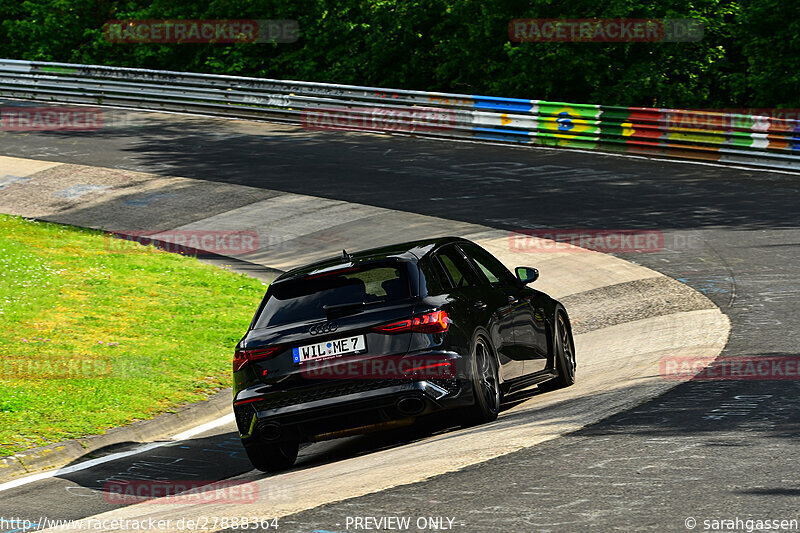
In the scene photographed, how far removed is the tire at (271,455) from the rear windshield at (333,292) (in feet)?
2.95

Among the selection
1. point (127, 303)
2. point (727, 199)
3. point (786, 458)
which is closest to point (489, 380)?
point (786, 458)

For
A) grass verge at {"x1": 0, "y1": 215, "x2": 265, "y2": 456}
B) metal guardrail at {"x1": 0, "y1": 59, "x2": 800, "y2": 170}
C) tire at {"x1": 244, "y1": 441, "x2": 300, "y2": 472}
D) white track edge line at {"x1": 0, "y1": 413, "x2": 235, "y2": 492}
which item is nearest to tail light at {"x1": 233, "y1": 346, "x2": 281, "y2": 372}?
tire at {"x1": 244, "y1": 441, "x2": 300, "y2": 472}

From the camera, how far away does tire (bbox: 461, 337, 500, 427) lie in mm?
8281

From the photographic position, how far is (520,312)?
9672 mm

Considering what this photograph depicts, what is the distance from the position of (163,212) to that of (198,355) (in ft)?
33.1

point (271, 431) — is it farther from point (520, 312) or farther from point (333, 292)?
point (520, 312)

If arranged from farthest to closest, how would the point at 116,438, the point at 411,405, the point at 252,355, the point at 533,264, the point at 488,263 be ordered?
the point at 533,264
the point at 488,263
the point at 116,438
the point at 252,355
the point at 411,405

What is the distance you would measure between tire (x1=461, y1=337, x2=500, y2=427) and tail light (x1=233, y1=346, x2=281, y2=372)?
1.48 m

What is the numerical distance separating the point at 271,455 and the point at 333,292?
4.28 feet

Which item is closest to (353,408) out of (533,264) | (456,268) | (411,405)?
(411,405)

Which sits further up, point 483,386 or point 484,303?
point 484,303

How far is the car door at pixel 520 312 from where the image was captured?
953 centimetres

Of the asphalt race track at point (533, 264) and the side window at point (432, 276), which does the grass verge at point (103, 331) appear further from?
the side window at point (432, 276)

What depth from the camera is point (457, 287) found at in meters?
8.94
